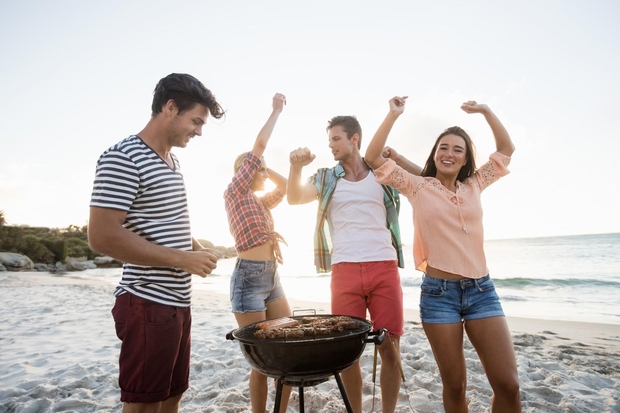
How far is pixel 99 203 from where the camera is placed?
1.71 m

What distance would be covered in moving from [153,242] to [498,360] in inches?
82.4

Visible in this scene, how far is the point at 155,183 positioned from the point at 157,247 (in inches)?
13.8

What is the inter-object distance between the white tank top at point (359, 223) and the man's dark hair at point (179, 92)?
136 cm

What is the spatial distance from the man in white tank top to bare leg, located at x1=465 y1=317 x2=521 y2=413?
2.04 ft

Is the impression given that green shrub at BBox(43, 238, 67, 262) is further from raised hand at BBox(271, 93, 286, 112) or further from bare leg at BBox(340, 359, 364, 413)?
bare leg at BBox(340, 359, 364, 413)

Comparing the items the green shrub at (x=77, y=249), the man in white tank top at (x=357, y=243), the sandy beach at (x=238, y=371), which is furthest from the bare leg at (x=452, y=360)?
the green shrub at (x=77, y=249)

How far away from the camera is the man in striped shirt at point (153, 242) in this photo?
1.73 m

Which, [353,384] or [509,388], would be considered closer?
[509,388]

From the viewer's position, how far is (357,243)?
2.88 metres

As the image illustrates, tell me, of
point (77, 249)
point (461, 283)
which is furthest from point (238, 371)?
point (77, 249)

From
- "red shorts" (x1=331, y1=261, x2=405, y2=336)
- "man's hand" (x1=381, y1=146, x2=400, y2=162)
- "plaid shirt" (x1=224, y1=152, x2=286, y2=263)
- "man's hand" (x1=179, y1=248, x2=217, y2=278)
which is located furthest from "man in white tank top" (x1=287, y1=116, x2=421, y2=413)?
"man's hand" (x1=179, y1=248, x2=217, y2=278)

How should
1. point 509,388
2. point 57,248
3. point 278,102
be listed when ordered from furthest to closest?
point 57,248
point 278,102
point 509,388

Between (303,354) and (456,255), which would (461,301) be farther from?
(303,354)

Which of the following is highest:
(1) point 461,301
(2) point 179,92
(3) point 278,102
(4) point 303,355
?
(3) point 278,102
